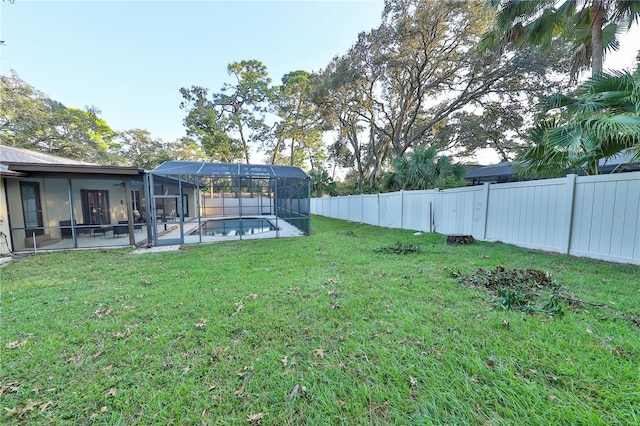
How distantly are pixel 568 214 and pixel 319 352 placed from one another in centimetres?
591

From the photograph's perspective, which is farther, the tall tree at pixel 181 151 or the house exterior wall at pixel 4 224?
the tall tree at pixel 181 151

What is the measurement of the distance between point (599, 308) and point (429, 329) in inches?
81.0

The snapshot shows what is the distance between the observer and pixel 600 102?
3.79 metres

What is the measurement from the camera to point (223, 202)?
17.9 metres

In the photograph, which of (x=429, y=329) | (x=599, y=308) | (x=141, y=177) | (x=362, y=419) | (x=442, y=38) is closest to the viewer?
(x=362, y=419)

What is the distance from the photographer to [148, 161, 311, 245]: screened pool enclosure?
28.0ft

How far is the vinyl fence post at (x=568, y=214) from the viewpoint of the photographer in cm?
488

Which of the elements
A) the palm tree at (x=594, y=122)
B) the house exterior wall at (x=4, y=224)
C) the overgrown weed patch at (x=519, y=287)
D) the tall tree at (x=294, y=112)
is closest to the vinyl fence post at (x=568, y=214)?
the palm tree at (x=594, y=122)

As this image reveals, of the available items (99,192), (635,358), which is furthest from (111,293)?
(99,192)

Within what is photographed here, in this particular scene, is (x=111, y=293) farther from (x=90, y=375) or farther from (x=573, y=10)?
(x=573, y=10)

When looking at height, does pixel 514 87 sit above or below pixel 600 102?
above

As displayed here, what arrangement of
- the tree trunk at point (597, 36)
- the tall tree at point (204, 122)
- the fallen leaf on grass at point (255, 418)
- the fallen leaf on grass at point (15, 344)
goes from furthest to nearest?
1. the tall tree at point (204, 122)
2. the tree trunk at point (597, 36)
3. the fallen leaf on grass at point (15, 344)
4. the fallen leaf on grass at point (255, 418)

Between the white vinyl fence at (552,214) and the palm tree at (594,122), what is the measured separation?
653 millimetres

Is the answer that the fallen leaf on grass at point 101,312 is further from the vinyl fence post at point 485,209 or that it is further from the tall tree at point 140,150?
the tall tree at point 140,150
